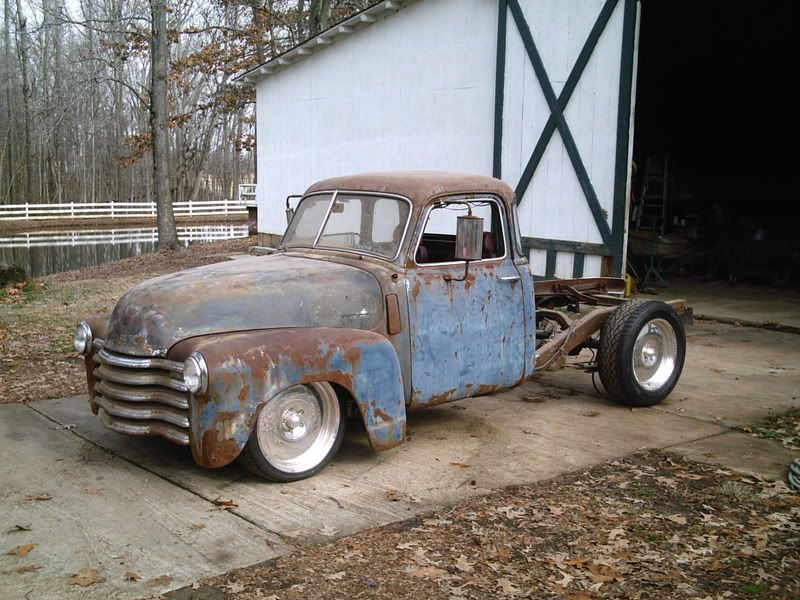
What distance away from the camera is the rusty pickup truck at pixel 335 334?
16.1 ft

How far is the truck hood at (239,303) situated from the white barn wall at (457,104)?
7.08m

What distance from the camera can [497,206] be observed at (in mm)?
6309

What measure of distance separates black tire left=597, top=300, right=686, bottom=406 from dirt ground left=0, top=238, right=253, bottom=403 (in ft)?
15.9

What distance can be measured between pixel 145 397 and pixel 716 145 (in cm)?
1618

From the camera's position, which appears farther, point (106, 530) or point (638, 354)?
point (638, 354)

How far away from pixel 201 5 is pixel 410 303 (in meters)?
32.5

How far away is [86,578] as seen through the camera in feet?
13.0

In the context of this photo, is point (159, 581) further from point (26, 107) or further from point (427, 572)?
point (26, 107)

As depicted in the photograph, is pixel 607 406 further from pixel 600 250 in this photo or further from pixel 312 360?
pixel 600 250

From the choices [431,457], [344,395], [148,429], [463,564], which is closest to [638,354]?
[431,457]

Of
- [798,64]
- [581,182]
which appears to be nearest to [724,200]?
[798,64]

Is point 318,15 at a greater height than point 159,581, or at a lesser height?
greater

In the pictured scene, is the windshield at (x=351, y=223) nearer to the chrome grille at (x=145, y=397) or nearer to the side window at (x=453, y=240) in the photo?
the side window at (x=453, y=240)

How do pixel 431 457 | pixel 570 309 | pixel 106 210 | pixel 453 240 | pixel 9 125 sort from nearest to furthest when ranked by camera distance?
pixel 431 457 < pixel 453 240 < pixel 570 309 < pixel 106 210 < pixel 9 125
